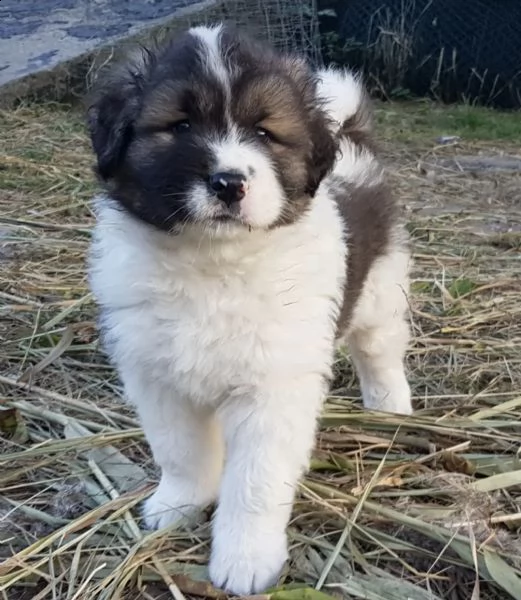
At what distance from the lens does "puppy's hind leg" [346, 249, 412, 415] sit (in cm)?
375

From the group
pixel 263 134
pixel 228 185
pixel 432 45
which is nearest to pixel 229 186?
pixel 228 185

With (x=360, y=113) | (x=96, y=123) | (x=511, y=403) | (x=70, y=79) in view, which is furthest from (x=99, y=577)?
(x=70, y=79)

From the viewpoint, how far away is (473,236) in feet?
19.2

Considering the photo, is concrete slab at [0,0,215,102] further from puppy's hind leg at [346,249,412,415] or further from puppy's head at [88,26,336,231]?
puppy's head at [88,26,336,231]

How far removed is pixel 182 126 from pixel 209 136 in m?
0.10

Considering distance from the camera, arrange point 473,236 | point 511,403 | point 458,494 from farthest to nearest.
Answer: point 473,236
point 511,403
point 458,494

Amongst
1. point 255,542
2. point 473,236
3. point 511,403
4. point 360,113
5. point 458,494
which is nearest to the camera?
point 255,542

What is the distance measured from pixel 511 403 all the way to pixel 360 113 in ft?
4.25

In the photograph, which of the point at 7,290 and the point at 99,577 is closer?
the point at 99,577

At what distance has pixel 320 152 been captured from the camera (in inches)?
111

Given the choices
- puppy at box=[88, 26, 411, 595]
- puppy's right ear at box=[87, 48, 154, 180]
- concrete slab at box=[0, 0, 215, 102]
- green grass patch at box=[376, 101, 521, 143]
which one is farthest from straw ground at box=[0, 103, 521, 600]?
concrete slab at box=[0, 0, 215, 102]

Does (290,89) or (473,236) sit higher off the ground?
(290,89)

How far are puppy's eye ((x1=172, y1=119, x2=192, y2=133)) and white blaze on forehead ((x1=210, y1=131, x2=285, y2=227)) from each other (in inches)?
4.3

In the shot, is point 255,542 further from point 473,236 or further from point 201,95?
point 473,236
